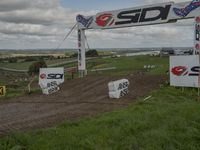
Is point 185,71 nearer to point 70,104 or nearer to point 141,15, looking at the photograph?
point 141,15

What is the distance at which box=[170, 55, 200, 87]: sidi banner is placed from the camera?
1471 cm

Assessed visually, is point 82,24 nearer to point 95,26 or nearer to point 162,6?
point 95,26

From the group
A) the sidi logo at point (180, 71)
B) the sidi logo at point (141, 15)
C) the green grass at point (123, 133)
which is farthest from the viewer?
the sidi logo at point (141, 15)

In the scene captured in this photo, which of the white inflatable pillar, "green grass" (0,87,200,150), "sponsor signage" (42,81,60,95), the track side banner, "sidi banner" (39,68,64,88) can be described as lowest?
"green grass" (0,87,200,150)

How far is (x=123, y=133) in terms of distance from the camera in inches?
305

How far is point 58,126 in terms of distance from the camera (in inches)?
344

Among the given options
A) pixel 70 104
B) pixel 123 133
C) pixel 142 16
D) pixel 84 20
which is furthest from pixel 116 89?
pixel 84 20

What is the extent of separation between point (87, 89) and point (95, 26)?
6026 millimetres

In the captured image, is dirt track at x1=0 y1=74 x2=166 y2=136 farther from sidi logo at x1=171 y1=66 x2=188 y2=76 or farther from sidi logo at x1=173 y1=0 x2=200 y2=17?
sidi logo at x1=173 y1=0 x2=200 y2=17

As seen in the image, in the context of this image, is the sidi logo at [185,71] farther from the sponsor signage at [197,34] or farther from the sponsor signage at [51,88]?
the sponsor signage at [51,88]

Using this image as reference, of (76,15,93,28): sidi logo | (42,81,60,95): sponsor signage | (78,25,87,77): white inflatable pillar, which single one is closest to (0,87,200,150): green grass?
(42,81,60,95): sponsor signage

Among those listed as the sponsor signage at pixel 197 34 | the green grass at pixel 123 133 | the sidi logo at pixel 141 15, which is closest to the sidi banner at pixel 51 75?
the sidi logo at pixel 141 15

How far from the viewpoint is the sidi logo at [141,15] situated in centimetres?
1816

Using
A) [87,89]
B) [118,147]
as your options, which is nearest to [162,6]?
[87,89]
